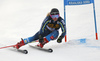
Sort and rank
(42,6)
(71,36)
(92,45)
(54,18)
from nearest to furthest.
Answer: (54,18), (92,45), (71,36), (42,6)

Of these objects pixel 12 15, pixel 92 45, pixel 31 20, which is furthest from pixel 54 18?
pixel 12 15

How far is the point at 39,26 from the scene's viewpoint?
7246 mm

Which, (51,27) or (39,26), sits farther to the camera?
(39,26)

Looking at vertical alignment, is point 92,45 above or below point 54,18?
below

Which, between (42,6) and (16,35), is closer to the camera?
(16,35)

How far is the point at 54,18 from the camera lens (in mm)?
3740

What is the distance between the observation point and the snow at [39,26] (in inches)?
132

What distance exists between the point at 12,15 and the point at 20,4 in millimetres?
1587

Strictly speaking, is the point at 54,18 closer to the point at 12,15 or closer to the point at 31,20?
the point at 31,20

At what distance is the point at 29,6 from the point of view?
10.4 metres

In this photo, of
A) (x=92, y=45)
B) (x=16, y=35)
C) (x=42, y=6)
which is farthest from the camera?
(x=42, y=6)

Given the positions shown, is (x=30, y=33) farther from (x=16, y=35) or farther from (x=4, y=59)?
(x=4, y=59)

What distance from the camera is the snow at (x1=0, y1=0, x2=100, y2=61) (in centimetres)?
335

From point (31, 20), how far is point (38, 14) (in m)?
0.96
